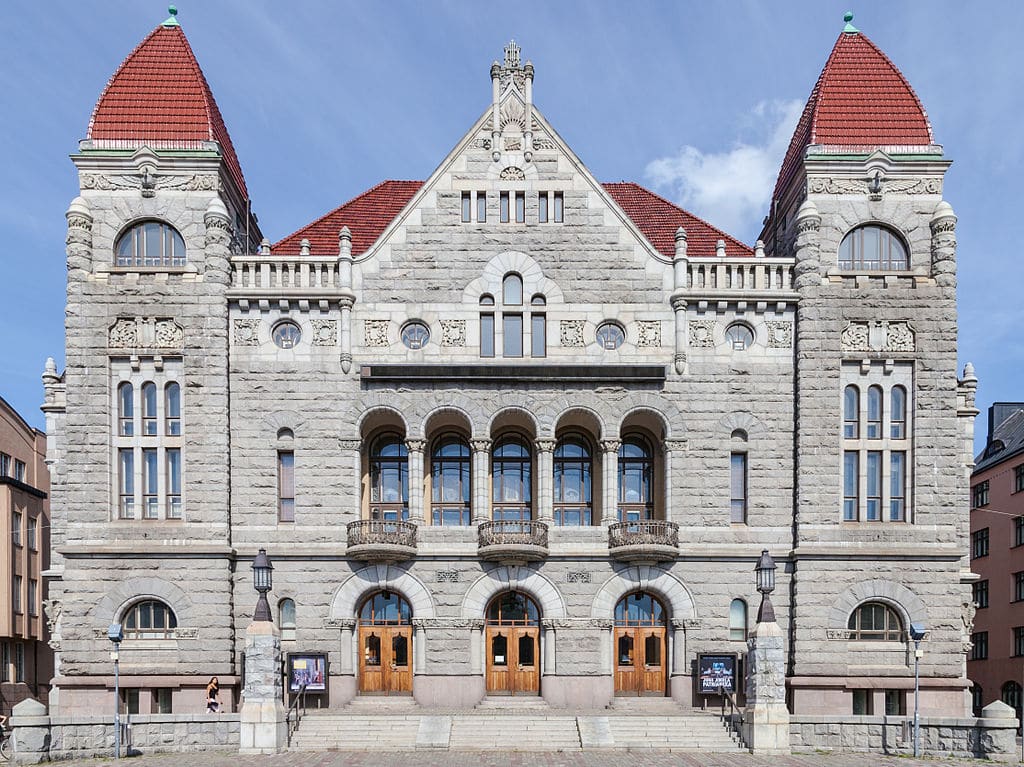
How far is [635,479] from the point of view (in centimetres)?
3412

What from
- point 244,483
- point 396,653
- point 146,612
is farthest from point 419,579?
point 146,612

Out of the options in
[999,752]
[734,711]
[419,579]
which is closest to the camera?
[999,752]

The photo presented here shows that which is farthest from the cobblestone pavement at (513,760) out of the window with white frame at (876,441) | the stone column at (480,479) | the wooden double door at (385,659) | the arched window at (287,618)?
the window with white frame at (876,441)

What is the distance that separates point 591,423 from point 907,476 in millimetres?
10676

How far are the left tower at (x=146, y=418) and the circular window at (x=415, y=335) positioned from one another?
20.0 ft

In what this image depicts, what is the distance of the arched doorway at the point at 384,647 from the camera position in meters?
32.1

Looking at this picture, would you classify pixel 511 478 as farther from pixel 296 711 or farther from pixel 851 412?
pixel 851 412

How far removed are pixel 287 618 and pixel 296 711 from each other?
3.69 metres

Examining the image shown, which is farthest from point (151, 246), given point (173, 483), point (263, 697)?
point (263, 697)

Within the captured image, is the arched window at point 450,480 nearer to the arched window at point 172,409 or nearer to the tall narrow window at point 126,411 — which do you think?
the arched window at point 172,409

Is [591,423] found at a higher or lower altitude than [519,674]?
higher

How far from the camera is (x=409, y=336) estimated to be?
32562 millimetres

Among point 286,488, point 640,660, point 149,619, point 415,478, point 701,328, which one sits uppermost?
point 701,328

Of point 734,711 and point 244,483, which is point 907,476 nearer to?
point 734,711
